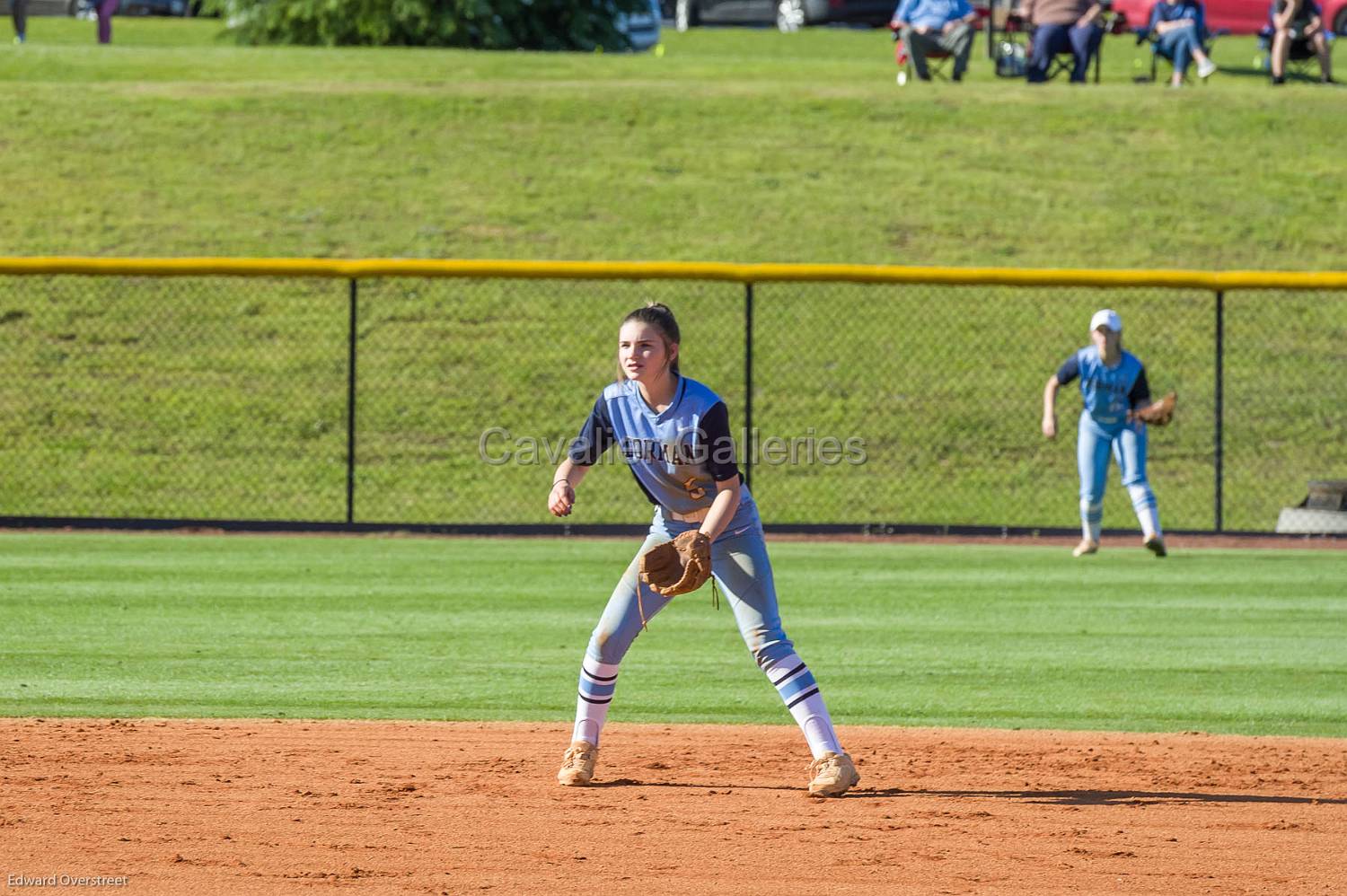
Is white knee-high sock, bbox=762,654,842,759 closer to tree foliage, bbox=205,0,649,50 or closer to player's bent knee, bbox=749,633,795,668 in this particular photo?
player's bent knee, bbox=749,633,795,668

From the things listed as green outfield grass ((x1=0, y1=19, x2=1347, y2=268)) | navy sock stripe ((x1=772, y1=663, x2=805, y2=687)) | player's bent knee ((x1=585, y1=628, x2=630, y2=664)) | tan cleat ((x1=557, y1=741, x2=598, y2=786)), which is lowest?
tan cleat ((x1=557, y1=741, x2=598, y2=786))

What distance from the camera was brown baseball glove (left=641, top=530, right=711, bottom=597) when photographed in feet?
19.6

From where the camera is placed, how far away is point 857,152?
75.8 feet

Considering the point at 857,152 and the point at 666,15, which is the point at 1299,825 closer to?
the point at 857,152

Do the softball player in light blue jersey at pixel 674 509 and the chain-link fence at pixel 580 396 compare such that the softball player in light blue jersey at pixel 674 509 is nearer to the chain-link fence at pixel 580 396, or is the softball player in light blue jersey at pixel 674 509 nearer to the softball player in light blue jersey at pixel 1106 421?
the softball player in light blue jersey at pixel 1106 421

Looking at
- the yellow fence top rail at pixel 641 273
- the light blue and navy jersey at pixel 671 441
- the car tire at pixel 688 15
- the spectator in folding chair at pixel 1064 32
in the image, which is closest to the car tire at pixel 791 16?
the car tire at pixel 688 15

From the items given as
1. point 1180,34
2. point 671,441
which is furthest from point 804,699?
point 1180,34

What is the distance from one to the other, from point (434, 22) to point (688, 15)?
10765mm

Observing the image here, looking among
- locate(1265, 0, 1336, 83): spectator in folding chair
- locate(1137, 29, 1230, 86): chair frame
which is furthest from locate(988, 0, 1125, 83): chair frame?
locate(1265, 0, 1336, 83): spectator in folding chair

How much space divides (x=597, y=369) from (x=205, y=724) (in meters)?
10.5

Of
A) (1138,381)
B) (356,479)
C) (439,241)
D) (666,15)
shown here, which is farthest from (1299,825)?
(666,15)

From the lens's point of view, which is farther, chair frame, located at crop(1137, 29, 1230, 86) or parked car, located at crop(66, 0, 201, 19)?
parked car, located at crop(66, 0, 201, 19)

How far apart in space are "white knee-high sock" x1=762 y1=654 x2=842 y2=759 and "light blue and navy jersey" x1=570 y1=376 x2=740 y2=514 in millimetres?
652

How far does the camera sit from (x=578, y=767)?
6.38m
